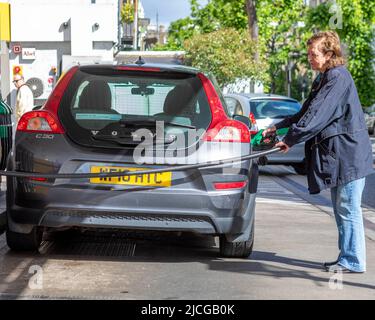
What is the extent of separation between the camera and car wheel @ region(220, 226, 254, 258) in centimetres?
708

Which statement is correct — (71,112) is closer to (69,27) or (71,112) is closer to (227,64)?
(69,27)

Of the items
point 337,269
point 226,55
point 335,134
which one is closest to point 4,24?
point 335,134

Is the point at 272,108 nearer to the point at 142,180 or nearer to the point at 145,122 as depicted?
the point at 145,122

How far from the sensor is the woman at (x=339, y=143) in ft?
21.4

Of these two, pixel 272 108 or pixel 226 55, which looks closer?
Result: pixel 272 108

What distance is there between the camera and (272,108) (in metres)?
17.2

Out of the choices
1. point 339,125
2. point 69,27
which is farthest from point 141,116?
point 69,27

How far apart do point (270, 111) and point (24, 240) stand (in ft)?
34.7

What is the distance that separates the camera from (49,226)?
6.67m

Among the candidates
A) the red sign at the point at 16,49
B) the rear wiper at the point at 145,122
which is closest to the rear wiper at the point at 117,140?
the rear wiper at the point at 145,122

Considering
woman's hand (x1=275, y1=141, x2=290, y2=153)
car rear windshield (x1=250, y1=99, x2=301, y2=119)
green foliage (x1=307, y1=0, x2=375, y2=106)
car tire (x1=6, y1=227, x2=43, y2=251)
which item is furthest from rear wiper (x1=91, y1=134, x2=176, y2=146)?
green foliage (x1=307, y1=0, x2=375, y2=106)

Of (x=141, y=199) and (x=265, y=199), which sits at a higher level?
(x=141, y=199)

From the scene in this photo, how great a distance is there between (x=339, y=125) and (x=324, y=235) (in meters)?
2.42
